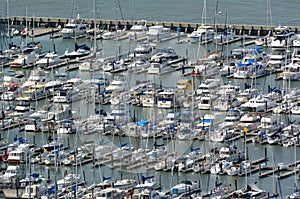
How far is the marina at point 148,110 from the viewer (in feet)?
143

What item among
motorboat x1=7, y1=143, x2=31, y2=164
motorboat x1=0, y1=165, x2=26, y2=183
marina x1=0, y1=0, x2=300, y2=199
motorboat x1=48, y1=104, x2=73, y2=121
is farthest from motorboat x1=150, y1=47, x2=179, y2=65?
motorboat x1=0, y1=165, x2=26, y2=183

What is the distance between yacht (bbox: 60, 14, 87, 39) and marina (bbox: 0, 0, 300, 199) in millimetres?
41

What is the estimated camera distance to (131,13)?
62781 mm

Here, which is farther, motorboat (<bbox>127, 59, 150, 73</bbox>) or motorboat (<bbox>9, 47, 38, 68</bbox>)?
motorboat (<bbox>9, 47, 38, 68</bbox>)

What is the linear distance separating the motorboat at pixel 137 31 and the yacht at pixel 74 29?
153 centimetres

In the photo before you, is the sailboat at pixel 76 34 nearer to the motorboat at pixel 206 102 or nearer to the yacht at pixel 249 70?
the yacht at pixel 249 70

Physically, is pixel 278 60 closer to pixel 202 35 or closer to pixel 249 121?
pixel 202 35

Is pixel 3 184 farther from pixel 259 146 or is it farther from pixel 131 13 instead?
pixel 131 13

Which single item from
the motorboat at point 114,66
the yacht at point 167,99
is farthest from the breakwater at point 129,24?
the yacht at point 167,99

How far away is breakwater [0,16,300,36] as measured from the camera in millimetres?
57969

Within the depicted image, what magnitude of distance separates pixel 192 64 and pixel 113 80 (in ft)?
9.30

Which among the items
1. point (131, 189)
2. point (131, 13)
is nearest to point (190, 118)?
point (131, 189)

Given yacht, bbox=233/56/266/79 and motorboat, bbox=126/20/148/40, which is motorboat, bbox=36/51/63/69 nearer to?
motorboat, bbox=126/20/148/40

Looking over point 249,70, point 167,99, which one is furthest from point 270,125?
point 249,70
